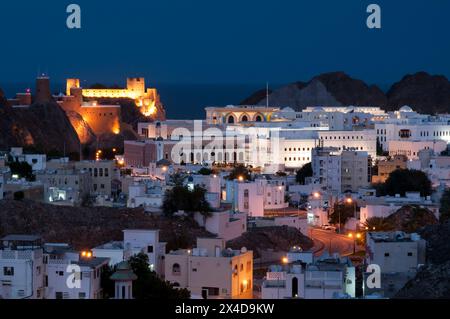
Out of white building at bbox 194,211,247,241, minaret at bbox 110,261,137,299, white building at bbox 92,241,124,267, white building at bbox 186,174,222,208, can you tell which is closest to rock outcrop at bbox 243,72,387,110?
white building at bbox 186,174,222,208

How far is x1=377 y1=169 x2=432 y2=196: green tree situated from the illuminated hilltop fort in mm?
26995

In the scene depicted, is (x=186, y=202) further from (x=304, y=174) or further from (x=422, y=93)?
(x=422, y=93)

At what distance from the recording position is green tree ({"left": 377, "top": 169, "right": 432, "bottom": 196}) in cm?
3086

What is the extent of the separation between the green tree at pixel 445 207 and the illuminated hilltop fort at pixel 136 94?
30277 mm

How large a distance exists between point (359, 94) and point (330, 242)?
2295 inches

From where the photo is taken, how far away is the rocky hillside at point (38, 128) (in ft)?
156

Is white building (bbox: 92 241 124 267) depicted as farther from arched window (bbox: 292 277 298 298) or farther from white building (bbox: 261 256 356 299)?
arched window (bbox: 292 277 298 298)

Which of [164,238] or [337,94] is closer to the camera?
[164,238]

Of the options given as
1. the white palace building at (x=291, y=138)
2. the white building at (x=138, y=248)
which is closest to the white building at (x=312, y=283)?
the white building at (x=138, y=248)

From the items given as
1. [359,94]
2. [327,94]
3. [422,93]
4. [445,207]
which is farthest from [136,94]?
[445,207]

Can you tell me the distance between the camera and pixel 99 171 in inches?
1307
